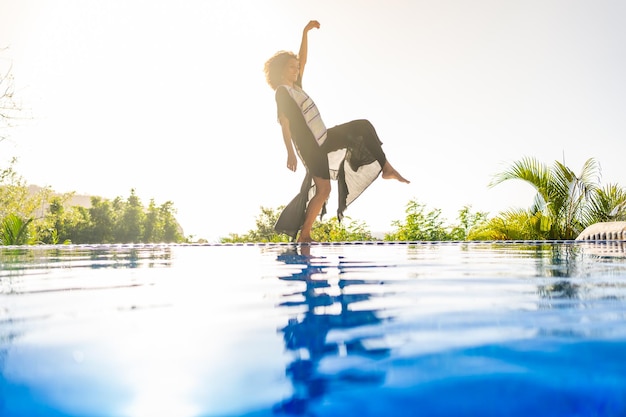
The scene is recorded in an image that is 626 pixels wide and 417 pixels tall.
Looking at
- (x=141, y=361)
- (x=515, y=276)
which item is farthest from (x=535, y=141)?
(x=141, y=361)

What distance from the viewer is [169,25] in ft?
53.2

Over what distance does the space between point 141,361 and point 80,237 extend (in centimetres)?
2071

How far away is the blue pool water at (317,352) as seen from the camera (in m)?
0.56

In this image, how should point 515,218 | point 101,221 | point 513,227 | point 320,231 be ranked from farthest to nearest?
point 101,221 < point 320,231 < point 515,218 < point 513,227

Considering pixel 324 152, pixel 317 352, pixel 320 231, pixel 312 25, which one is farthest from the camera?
pixel 320 231

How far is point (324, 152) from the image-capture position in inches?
193

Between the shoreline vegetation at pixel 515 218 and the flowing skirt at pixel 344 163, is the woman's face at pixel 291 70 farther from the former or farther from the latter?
the shoreline vegetation at pixel 515 218

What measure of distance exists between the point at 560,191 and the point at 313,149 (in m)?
6.66

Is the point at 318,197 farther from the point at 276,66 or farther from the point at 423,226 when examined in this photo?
the point at 423,226

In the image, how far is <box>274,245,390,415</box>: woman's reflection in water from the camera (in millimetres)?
602

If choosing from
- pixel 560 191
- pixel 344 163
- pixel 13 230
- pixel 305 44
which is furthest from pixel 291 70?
pixel 13 230

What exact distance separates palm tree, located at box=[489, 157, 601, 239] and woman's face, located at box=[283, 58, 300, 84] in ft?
20.3

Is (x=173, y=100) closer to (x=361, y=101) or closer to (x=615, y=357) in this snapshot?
(x=361, y=101)

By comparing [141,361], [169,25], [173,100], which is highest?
[169,25]
